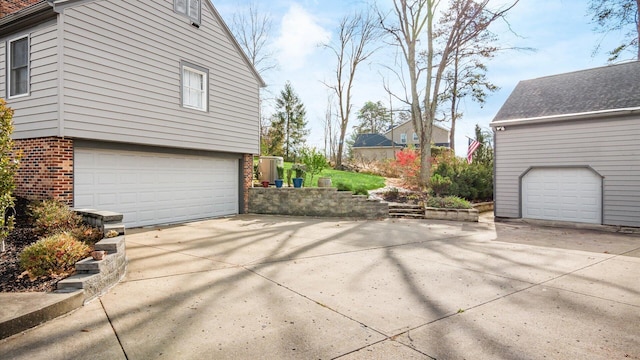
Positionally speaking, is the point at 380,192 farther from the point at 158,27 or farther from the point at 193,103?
the point at 158,27

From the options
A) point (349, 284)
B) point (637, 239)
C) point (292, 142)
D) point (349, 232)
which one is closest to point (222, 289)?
point (349, 284)

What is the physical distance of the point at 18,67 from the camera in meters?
7.57

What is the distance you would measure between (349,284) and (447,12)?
17505 mm

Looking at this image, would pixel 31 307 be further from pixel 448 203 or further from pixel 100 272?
pixel 448 203

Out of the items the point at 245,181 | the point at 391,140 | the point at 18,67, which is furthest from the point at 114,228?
the point at 391,140

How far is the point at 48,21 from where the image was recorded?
22.9 ft

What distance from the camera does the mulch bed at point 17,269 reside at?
3652 millimetres

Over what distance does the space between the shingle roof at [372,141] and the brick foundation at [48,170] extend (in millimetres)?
34390

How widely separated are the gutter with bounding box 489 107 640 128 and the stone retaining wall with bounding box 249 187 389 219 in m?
5.18

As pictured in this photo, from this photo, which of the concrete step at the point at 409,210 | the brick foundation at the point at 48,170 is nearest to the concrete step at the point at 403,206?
the concrete step at the point at 409,210

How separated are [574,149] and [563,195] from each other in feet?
4.87

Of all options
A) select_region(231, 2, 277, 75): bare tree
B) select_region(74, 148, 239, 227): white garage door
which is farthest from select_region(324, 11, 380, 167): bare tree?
select_region(74, 148, 239, 227): white garage door

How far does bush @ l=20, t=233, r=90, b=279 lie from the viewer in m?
3.92

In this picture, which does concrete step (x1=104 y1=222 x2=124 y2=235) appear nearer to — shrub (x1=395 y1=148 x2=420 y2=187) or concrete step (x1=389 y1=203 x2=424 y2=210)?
concrete step (x1=389 y1=203 x2=424 y2=210)
